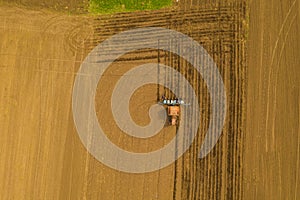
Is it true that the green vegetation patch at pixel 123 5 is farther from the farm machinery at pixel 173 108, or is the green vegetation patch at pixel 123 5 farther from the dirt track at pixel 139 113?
the farm machinery at pixel 173 108

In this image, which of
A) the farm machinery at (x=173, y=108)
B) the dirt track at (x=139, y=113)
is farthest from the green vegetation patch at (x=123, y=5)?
the farm machinery at (x=173, y=108)

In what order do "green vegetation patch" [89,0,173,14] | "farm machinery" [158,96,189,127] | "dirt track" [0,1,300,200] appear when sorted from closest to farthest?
"dirt track" [0,1,300,200] < "farm machinery" [158,96,189,127] < "green vegetation patch" [89,0,173,14]

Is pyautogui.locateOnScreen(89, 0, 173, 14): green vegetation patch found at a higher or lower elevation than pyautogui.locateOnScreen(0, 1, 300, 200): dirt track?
higher

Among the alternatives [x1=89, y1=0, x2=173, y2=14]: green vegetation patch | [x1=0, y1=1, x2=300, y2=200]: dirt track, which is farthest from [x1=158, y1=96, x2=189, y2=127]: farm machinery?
[x1=89, y1=0, x2=173, y2=14]: green vegetation patch

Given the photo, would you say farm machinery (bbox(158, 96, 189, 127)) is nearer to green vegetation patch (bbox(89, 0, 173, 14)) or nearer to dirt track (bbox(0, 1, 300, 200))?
dirt track (bbox(0, 1, 300, 200))

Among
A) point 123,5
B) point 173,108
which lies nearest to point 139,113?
point 173,108
